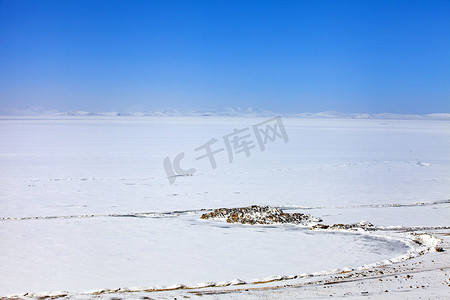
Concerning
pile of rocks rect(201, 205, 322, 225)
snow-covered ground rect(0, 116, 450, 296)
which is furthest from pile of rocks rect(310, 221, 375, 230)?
pile of rocks rect(201, 205, 322, 225)

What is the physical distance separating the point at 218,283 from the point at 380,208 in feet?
20.5

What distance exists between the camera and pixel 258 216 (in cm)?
1009

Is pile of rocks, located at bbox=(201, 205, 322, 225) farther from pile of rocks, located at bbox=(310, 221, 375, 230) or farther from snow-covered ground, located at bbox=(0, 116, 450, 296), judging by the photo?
pile of rocks, located at bbox=(310, 221, 375, 230)

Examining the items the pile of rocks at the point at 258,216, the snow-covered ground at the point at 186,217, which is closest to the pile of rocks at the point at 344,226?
the snow-covered ground at the point at 186,217

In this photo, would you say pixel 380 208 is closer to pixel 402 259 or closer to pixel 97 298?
pixel 402 259

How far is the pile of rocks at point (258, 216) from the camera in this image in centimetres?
989

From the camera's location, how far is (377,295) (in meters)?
5.68

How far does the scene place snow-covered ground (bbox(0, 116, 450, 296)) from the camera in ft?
22.7

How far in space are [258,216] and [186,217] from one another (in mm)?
1549

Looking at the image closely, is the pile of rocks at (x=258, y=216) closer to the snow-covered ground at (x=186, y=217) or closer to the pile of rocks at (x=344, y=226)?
the snow-covered ground at (x=186, y=217)

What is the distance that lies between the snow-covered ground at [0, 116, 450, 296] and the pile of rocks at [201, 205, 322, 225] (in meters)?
0.30

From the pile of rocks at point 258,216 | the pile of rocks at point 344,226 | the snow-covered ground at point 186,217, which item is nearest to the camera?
the snow-covered ground at point 186,217

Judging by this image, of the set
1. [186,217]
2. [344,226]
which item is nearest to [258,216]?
[186,217]

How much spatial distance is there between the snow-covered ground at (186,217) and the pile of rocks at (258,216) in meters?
0.30
